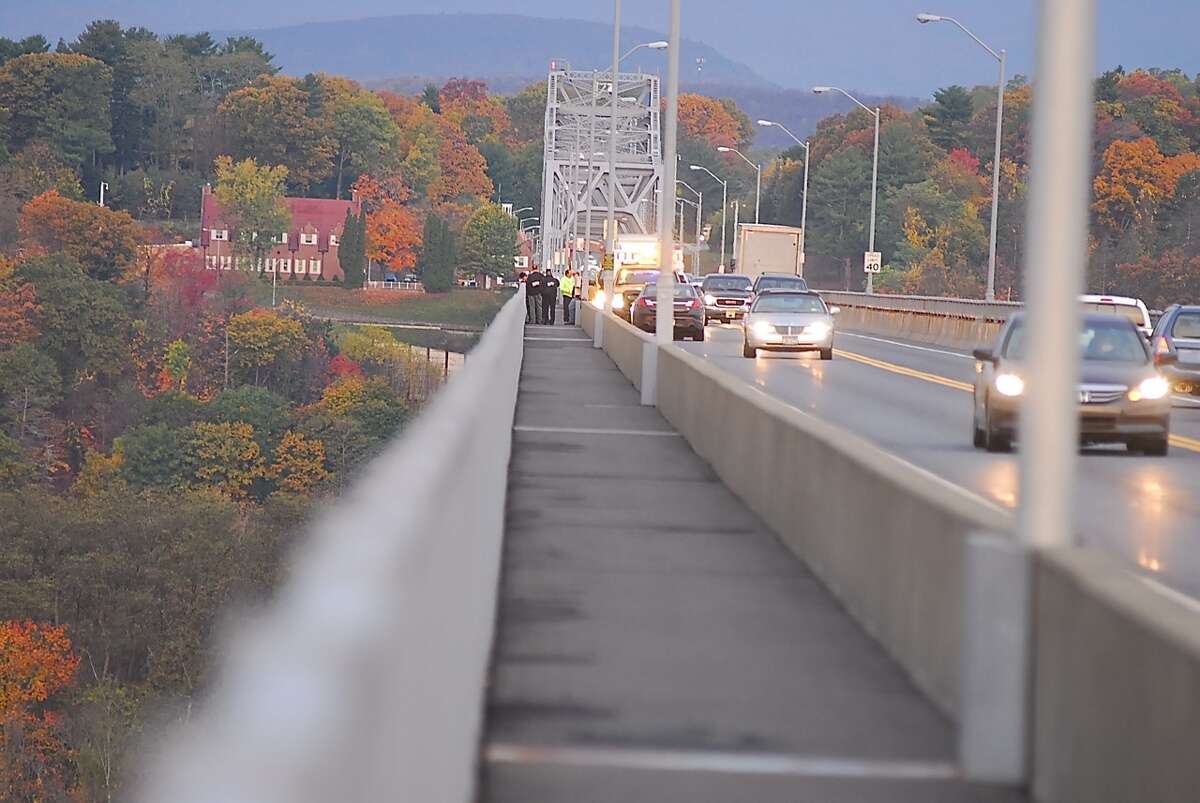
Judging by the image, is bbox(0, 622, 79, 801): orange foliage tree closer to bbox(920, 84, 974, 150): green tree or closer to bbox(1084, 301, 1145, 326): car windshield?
bbox(1084, 301, 1145, 326): car windshield

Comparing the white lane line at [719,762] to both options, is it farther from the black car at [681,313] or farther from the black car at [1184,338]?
the black car at [681,313]

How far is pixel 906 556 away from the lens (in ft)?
33.4

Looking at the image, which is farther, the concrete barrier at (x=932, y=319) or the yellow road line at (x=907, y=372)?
the concrete barrier at (x=932, y=319)

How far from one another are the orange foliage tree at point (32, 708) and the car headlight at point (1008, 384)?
6623 cm

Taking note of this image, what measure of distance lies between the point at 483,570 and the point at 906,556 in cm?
210

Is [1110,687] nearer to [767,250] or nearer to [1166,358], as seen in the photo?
[1166,358]

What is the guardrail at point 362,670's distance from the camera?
3.25 meters

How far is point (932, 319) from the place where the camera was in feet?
191

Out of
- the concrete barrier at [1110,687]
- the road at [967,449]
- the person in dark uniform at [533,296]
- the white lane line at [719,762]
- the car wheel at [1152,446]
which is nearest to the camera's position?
the concrete barrier at [1110,687]

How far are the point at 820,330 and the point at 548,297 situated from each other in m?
21.7

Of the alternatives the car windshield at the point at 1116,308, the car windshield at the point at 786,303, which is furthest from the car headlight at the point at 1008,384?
the car windshield at the point at 786,303

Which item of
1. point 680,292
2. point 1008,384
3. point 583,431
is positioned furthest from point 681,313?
point 1008,384

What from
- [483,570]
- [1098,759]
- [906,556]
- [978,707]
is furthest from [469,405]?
[1098,759]

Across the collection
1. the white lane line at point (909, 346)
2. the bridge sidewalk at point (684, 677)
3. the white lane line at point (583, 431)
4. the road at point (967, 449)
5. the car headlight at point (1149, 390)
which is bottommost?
the bridge sidewalk at point (684, 677)
